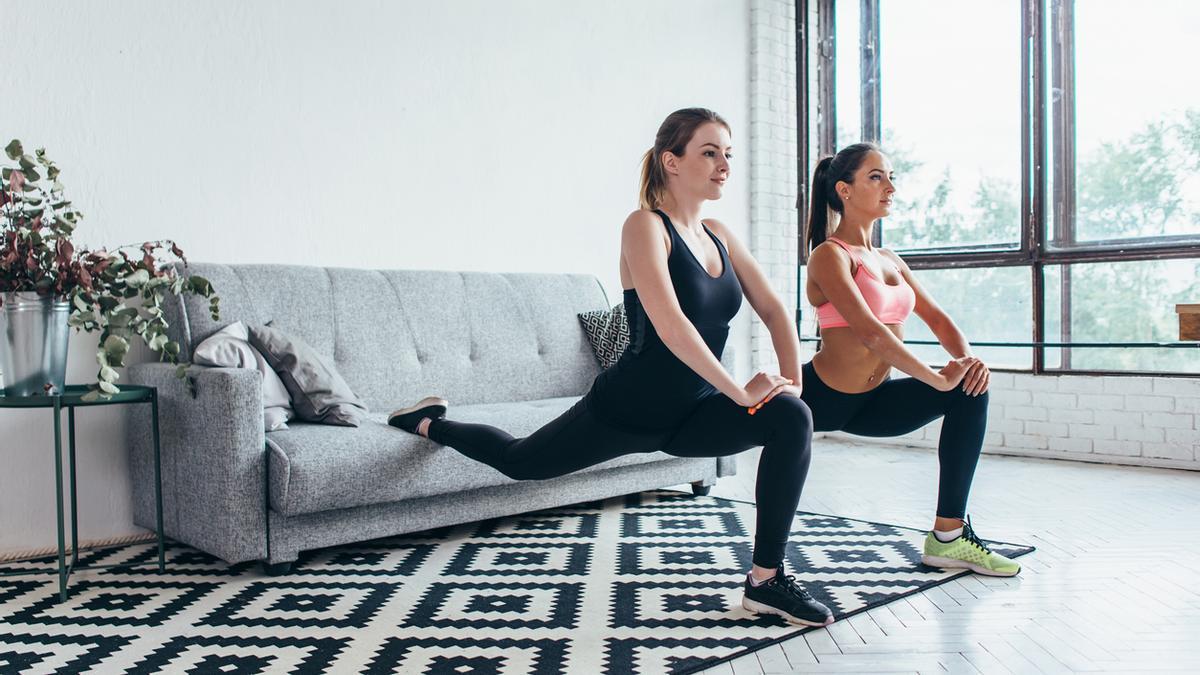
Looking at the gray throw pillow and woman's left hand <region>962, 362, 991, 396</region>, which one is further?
the gray throw pillow

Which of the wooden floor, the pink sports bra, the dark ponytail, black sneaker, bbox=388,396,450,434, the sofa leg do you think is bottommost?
the wooden floor

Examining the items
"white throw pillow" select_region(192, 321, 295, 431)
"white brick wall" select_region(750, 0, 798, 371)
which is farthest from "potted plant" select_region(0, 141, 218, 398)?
"white brick wall" select_region(750, 0, 798, 371)

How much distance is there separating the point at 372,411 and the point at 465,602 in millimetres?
1156

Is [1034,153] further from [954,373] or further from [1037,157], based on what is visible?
[954,373]

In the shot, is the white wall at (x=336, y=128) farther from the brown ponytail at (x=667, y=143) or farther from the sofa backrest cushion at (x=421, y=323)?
the brown ponytail at (x=667, y=143)

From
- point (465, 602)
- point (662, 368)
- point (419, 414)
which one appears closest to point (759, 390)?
point (662, 368)

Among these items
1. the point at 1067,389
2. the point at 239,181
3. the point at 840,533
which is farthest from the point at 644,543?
the point at 1067,389

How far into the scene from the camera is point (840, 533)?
3.28 m

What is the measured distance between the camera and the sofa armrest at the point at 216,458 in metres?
2.70

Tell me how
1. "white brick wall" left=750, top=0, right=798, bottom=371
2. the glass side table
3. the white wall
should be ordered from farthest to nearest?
"white brick wall" left=750, top=0, right=798, bottom=371 < the white wall < the glass side table

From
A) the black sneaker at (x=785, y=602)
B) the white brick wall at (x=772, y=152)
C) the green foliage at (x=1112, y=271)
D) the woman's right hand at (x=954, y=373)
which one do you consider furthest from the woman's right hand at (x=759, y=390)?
the white brick wall at (x=772, y=152)

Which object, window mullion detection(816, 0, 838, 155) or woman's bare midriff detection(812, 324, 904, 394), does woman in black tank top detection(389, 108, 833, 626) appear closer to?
woman's bare midriff detection(812, 324, 904, 394)

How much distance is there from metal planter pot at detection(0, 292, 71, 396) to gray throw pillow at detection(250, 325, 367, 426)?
22.5 inches

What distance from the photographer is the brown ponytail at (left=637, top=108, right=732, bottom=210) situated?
2443 mm
